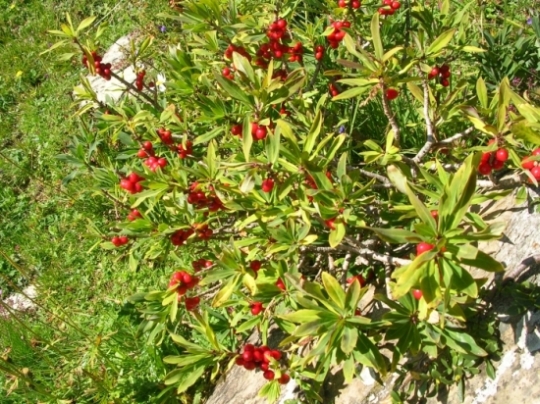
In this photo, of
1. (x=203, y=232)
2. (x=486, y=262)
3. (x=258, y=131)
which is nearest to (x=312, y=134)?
(x=258, y=131)

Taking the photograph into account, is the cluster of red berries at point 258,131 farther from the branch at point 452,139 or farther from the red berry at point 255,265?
the branch at point 452,139

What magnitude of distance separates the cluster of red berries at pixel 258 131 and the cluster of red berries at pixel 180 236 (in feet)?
1.65

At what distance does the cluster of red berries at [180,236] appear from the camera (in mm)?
2285

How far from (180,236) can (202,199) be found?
0.63ft

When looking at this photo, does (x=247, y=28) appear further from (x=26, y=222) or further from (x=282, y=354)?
(x=26, y=222)

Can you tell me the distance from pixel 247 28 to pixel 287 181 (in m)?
0.84

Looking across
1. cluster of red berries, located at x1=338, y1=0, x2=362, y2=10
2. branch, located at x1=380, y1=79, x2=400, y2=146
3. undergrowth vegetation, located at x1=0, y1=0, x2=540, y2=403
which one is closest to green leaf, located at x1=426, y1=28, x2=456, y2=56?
undergrowth vegetation, located at x1=0, y1=0, x2=540, y2=403

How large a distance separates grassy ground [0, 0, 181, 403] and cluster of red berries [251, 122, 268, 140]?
4.79ft

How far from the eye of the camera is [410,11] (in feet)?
8.21

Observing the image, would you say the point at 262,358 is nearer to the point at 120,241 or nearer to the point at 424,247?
the point at 120,241

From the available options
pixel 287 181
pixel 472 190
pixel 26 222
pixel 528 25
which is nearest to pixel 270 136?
pixel 287 181

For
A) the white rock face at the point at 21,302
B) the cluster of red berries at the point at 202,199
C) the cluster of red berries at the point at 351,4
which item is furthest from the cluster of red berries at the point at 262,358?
the white rock face at the point at 21,302

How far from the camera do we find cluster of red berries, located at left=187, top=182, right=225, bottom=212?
2193 millimetres

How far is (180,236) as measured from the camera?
2.29 metres
